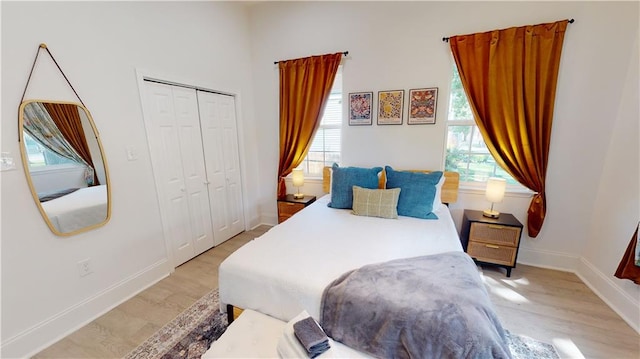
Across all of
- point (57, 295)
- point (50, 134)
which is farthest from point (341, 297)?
point (50, 134)

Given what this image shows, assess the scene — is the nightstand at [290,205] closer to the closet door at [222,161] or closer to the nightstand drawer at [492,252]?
the closet door at [222,161]

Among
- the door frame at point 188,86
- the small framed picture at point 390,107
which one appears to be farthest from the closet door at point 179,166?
the small framed picture at point 390,107

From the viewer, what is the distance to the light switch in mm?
2096

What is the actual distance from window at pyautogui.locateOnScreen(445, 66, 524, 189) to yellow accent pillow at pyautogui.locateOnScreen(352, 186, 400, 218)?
948mm

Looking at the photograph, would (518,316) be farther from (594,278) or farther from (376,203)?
(376,203)

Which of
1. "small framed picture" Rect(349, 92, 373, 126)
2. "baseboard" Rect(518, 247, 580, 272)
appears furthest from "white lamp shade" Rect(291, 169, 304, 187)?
"baseboard" Rect(518, 247, 580, 272)

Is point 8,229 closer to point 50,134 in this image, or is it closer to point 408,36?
point 50,134

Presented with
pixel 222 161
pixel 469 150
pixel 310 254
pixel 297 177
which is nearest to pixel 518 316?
pixel 469 150

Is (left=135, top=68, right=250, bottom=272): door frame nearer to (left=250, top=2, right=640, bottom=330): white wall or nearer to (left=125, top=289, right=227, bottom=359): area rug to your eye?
(left=250, top=2, right=640, bottom=330): white wall

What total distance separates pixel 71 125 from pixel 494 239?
3.68 m

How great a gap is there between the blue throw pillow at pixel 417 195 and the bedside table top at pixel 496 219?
1.60ft

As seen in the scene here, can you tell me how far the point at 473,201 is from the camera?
8.79ft

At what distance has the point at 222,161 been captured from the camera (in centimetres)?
309

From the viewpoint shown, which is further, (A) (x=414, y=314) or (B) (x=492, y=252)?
(B) (x=492, y=252)
